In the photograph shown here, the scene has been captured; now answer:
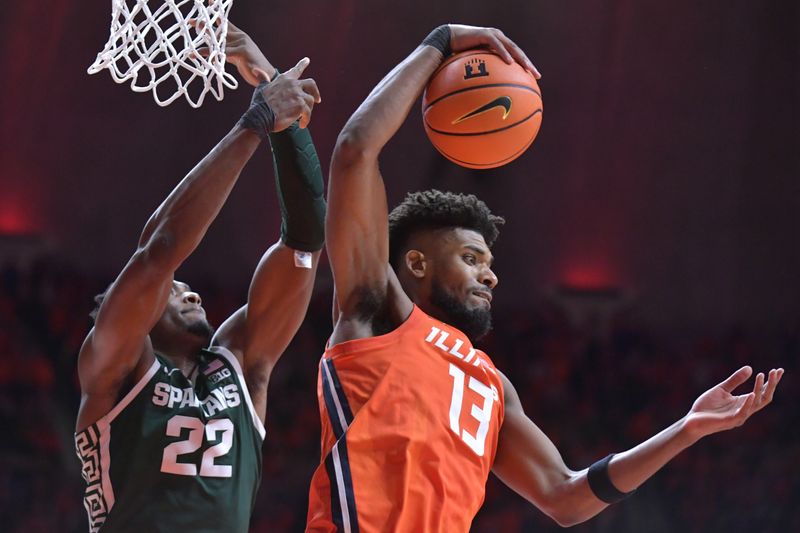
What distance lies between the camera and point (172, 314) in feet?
11.1

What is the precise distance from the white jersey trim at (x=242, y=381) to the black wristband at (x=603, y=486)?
1.08 meters

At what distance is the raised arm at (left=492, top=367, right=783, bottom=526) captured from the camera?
264 cm

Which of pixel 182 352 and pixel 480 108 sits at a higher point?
pixel 480 108

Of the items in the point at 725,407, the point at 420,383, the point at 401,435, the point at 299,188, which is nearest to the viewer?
the point at 401,435

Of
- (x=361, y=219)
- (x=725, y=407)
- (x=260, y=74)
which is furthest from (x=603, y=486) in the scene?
(x=260, y=74)

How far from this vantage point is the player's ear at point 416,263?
277 cm

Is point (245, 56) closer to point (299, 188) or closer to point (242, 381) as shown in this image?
point (299, 188)

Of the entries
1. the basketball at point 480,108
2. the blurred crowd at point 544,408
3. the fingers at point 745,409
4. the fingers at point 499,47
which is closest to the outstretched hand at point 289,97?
the basketball at point 480,108

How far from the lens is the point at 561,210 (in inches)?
306

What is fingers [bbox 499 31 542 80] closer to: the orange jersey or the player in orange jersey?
the player in orange jersey

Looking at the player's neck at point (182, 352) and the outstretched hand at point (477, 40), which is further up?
the outstretched hand at point (477, 40)

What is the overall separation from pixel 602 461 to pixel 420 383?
644mm

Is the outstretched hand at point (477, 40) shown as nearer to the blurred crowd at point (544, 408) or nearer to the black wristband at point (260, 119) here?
the black wristband at point (260, 119)

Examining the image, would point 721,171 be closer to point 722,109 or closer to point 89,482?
point 722,109
